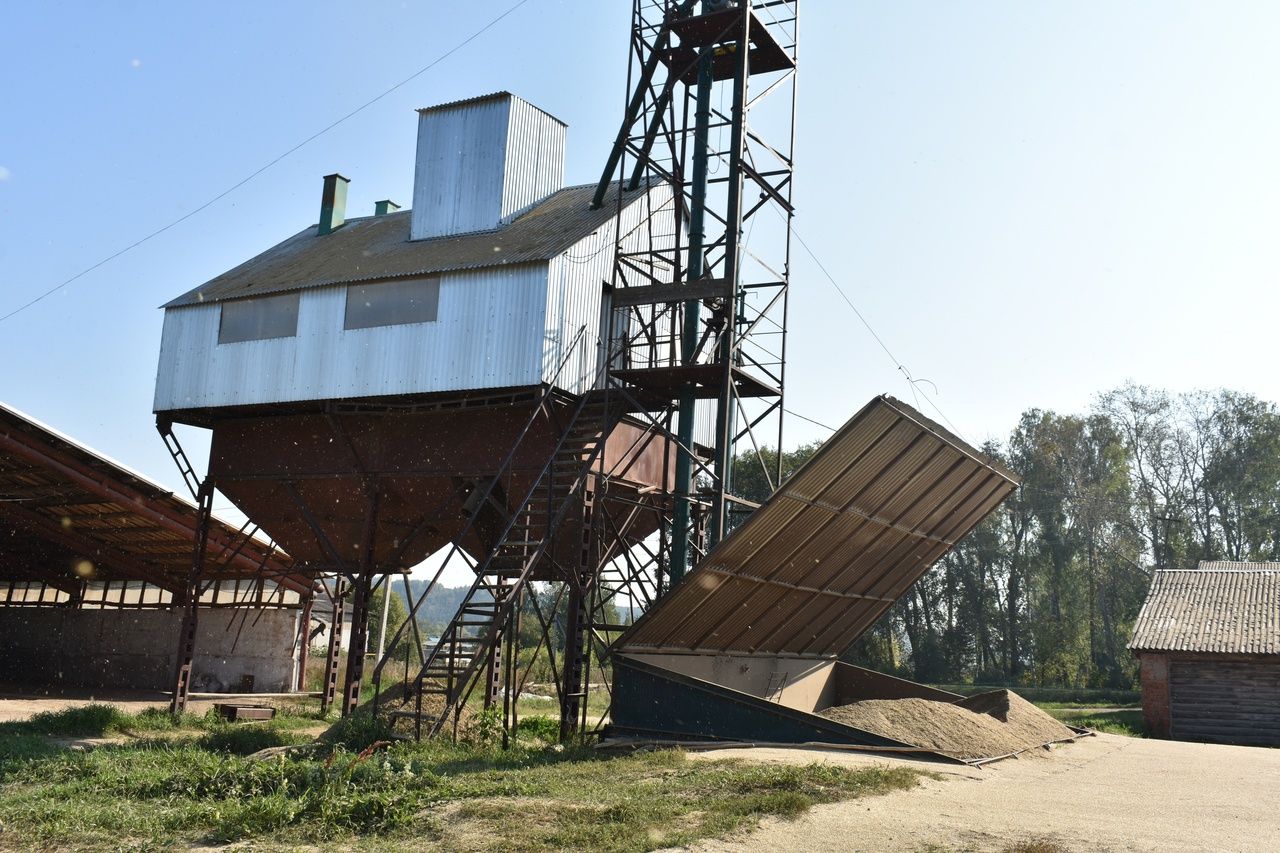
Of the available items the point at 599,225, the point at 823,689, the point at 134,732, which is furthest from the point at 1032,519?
the point at 134,732

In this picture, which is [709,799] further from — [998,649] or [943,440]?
[998,649]

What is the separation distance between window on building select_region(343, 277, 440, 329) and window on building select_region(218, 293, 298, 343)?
1649mm

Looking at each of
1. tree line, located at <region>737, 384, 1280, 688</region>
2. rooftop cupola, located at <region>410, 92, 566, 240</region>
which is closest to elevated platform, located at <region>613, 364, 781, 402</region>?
rooftop cupola, located at <region>410, 92, 566, 240</region>

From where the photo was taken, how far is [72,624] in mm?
Answer: 37688

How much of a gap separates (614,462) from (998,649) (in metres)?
43.5

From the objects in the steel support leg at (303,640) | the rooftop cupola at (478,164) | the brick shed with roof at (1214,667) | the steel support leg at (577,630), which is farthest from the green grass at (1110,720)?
the steel support leg at (303,640)

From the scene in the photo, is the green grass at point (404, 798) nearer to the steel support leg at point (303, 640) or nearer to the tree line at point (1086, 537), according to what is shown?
the steel support leg at point (303, 640)

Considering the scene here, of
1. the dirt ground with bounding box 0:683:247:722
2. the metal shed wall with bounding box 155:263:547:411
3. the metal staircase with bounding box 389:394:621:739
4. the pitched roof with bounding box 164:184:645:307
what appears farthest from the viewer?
the dirt ground with bounding box 0:683:247:722

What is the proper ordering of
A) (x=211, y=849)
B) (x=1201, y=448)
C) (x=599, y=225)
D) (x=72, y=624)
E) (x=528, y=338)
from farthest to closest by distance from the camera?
(x=1201, y=448) → (x=72, y=624) → (x=599, y=225) → (x=528, y=338) → (x=211, y=849)

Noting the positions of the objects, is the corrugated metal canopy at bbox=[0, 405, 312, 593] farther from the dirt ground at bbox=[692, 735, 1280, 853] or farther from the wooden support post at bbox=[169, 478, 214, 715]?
the dirt ground at bbox=[692, 735, 1280, 853]

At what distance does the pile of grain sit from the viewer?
52.4 feet

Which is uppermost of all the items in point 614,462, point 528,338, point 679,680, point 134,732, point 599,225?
point 599,225

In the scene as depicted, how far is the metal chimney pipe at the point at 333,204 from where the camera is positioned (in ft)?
96.2

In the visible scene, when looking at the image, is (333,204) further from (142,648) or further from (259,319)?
(142,648)
